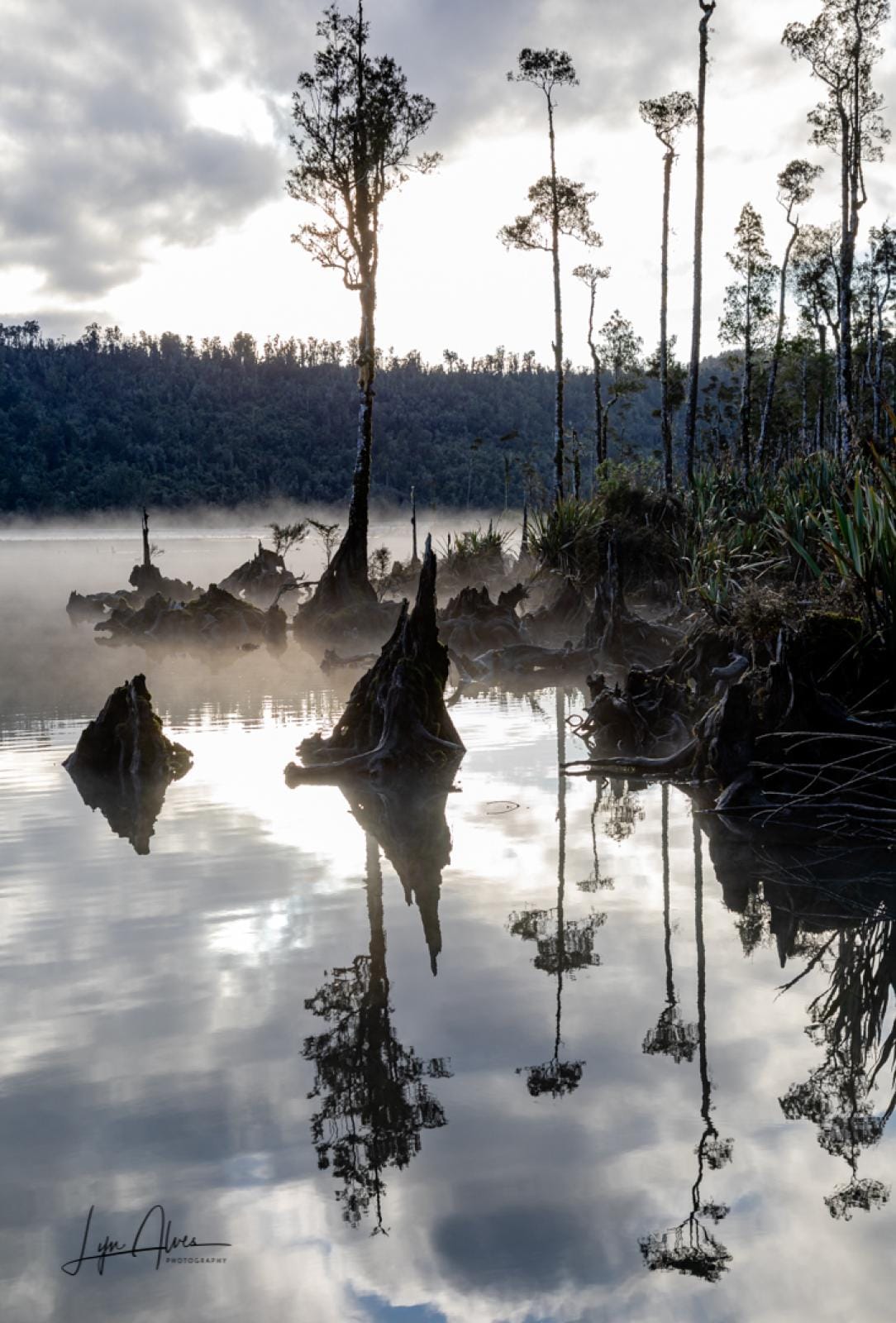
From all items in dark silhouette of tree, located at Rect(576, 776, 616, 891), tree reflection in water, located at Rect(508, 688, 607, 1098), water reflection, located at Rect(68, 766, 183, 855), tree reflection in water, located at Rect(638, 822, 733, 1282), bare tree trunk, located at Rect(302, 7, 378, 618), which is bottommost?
water reflection, located at Rect(68, 766, 183, 855)

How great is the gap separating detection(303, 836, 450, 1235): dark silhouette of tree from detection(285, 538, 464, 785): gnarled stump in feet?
18.5

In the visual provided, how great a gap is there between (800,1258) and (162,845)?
6435 millimetres

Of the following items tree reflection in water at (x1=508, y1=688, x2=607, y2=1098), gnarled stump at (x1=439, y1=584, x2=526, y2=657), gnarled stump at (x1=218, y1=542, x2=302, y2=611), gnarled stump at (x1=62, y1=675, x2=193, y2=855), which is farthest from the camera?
gnarled stump at (x1=218, y1=542, x2=302, y2=611)

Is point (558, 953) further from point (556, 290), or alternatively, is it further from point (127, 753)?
point (556, 290)

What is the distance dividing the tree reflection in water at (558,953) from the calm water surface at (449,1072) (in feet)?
0.07

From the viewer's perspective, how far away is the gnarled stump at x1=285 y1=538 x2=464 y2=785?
38.9 feet

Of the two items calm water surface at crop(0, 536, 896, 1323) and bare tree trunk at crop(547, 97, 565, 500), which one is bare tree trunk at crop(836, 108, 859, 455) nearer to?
bare tree trunk at crop(547, 97, 565, 500)

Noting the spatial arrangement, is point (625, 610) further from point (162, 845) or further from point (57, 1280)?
point (57, 1280)

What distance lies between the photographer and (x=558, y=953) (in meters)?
6.54

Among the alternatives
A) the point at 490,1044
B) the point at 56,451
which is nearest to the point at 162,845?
the point at 490,1044

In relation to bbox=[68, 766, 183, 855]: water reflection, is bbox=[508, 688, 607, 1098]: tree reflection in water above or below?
above

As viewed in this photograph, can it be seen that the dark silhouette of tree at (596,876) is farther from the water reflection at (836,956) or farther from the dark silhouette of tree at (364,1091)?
the dark silhouette of tree at (364,1091)

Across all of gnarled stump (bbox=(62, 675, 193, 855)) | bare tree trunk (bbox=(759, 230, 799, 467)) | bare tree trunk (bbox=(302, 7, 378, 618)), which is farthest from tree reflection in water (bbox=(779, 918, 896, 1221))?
bare tree trunk (bbox=(759, 230, 799, 467))

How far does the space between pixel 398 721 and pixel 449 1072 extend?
6965 mm
